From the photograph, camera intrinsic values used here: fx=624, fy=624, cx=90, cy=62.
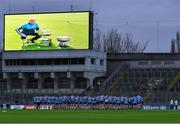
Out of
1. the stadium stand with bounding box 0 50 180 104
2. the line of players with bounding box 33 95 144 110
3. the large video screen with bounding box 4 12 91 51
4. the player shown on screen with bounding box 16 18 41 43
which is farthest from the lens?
the player shown on screen with bounding box 16 18 41 43

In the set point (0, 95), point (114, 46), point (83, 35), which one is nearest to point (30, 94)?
point (0, 95)

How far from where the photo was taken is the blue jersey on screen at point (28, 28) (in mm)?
90688

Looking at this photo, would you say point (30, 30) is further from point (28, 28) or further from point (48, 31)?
point (48, 31)

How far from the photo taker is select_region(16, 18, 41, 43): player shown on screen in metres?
90.5

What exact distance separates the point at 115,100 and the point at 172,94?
9397 millimetres

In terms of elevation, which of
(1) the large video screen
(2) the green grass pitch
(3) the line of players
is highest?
(1) the large video screen

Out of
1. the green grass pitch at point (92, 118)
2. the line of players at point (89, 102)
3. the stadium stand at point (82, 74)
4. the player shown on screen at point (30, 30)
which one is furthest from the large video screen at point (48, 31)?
the green grass pitch at point (92, 118)

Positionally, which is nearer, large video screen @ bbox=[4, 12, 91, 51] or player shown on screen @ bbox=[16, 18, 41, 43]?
large video screen @ bbox=[4, 12, 91, 51]

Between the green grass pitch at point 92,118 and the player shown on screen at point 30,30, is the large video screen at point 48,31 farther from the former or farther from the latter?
the green grass pitch at point 92,118

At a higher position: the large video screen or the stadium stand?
the large video screen

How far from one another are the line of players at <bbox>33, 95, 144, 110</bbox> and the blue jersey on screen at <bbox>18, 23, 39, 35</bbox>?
15.4 m

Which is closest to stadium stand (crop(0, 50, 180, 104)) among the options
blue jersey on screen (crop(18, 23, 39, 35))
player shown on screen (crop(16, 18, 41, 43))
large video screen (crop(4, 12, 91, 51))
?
large video screen (crop(4, 12, 91, 51))

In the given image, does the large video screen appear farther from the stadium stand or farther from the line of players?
the line of players

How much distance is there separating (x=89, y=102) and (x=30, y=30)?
1961 centimetres
